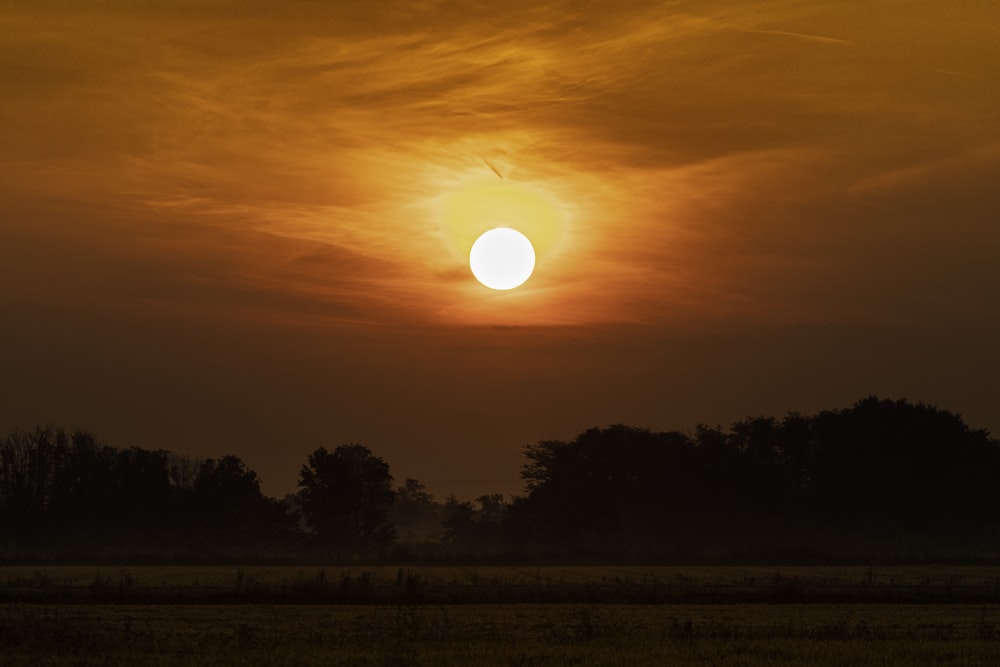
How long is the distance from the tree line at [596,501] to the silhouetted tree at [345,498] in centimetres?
11

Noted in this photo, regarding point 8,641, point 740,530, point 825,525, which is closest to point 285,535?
point 740,530

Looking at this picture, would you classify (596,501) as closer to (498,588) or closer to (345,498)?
(345,498)

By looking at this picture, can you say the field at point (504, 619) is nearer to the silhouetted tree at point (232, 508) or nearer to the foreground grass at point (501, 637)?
the foreground grass at point (501, 637)

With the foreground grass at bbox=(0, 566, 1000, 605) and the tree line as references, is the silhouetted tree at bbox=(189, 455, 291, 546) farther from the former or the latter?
the foreground grass at bbox=(0, 566, 1000, 605)

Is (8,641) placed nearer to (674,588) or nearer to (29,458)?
(674,588)

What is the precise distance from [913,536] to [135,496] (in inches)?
2328

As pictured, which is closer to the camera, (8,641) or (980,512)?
(8,641)

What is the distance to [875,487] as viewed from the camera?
96.2 meters

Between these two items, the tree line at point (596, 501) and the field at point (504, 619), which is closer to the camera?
the field at point (504, 619)

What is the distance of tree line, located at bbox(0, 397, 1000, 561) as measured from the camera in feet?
306

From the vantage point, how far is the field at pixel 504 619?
2545 cm

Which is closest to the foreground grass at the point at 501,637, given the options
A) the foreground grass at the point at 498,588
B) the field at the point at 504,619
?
the field at the point at 504,619

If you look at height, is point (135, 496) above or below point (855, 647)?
above

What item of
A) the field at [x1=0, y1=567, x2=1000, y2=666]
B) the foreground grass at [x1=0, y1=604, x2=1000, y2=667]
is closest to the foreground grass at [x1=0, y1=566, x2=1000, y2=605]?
the field at [x1=0, y1=567, x2=1000, y2=666]
